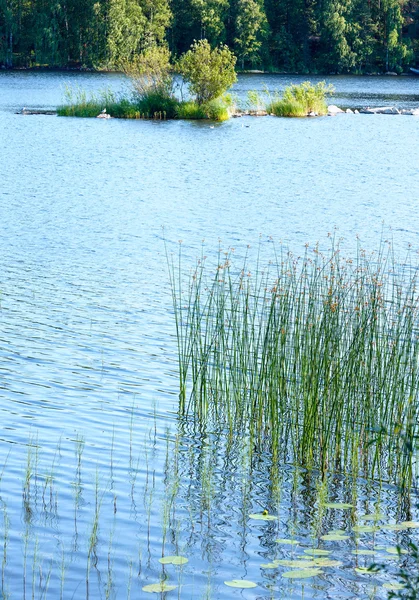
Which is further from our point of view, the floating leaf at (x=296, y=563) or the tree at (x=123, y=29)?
the tree at (x=123, y=29)

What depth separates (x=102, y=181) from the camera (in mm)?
19891

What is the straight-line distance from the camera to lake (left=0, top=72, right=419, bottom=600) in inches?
179

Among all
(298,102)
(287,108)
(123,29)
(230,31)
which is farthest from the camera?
(230,31)

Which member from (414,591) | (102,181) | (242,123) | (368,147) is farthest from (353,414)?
(242,123)

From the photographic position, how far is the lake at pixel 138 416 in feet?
15.0

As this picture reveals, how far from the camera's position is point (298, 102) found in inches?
1463

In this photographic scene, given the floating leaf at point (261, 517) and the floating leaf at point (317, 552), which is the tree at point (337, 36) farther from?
the floating leaf at point (317, 552)

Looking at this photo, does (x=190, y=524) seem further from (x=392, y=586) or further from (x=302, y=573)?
(x=392, y=586)

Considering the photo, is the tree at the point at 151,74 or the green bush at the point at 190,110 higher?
the tree at the point at 151,74

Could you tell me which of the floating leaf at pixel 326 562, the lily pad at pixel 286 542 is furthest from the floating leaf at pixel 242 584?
the lily pad at pixel 286 542

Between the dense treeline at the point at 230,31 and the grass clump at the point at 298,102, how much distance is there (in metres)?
31.7

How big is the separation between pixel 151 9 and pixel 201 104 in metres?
40.3

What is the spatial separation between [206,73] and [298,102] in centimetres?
528

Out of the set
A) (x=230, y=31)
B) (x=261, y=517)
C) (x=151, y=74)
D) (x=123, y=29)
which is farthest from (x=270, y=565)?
(x=230, y=31)
